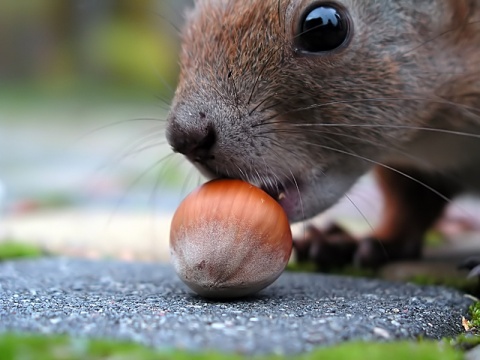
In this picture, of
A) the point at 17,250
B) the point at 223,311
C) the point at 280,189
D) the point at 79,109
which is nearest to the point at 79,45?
the point at 79,109

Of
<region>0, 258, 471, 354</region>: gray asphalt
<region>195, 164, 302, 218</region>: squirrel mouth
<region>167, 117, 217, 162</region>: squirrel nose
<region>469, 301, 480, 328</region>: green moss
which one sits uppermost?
<region>167, 117, 217, 162</region>: squirrel nose

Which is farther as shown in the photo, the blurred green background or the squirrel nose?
the blurred green background

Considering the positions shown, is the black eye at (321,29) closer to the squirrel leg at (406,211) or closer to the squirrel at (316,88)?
the squirrel at (316,88)

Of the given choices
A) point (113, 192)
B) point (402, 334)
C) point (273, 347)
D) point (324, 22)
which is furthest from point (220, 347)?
point (113, 192)

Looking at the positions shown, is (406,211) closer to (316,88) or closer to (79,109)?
(316,88)

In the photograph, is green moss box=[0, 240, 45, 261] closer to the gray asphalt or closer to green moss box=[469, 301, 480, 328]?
the gray asphalt

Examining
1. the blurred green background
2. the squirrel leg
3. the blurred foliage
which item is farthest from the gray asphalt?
→ the blurred foliage

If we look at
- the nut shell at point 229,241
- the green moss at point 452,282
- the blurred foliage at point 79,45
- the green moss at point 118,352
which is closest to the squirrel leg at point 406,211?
the green moss at point 452,282
